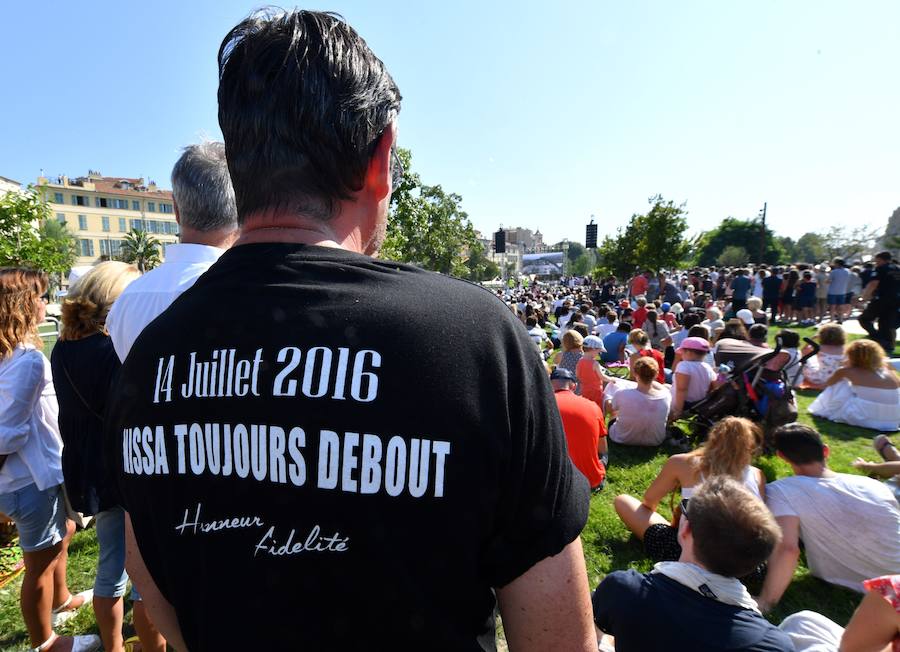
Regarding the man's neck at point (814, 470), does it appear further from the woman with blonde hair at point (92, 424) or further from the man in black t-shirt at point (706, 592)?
the woman with blonde hair at point (92, 424)

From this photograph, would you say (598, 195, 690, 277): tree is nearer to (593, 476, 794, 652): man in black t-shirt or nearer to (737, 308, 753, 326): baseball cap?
(737, 308, 753, 326): baseball cap

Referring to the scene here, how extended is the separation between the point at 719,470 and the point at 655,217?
2731 cm

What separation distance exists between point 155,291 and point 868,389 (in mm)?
7924

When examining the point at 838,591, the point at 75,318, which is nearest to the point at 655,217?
the point at 838,591

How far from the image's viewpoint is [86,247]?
6225 centimetres

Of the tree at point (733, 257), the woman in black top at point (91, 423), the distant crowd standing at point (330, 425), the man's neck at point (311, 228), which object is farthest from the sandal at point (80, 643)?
the tree at point (733, 257)

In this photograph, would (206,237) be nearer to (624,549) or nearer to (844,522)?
(624,549)

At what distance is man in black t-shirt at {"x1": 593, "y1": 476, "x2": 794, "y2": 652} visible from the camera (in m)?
2.04

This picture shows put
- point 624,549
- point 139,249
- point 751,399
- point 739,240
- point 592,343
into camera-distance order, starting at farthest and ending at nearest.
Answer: point 739,240, point 139,249, point 592,343, point 751,399, point 624,549

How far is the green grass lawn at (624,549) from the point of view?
330 cm

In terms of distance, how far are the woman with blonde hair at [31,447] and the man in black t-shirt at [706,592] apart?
119 inches

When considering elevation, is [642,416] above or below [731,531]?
below

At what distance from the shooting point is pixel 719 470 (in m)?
3.51

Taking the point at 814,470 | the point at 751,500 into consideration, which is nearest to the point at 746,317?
the point at 814,470
